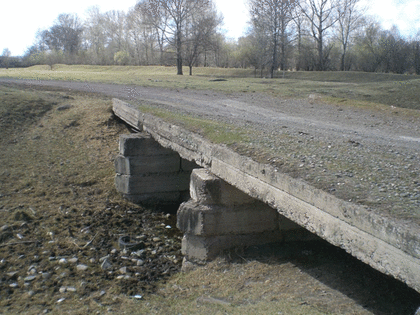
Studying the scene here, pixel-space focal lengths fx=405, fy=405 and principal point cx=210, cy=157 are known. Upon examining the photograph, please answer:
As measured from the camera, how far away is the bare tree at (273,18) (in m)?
33.8

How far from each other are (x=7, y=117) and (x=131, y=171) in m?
5.58

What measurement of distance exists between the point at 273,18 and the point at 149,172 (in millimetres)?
29822

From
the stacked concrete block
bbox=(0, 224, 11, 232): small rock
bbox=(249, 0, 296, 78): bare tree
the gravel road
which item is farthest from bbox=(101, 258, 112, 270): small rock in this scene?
bbox=(249, 0, 296, 78): bare tree

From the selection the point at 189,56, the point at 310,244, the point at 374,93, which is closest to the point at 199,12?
the point at 189,56

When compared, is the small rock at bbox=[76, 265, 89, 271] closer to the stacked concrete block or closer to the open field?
the open field

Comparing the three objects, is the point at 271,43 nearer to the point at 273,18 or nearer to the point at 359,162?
the point at 273,18

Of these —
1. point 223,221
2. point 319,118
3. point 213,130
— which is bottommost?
point 223,221

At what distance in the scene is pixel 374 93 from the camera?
50.3 feet

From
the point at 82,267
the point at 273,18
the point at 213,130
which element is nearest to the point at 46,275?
the point at 82,267

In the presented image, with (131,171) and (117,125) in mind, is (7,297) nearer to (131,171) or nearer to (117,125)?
(131,171)

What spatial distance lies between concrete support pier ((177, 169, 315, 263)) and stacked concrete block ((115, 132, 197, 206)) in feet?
9.88

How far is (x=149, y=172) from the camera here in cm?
823

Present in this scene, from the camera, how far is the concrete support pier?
5051 millimetres

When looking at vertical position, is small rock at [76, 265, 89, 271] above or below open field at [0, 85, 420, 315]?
below
